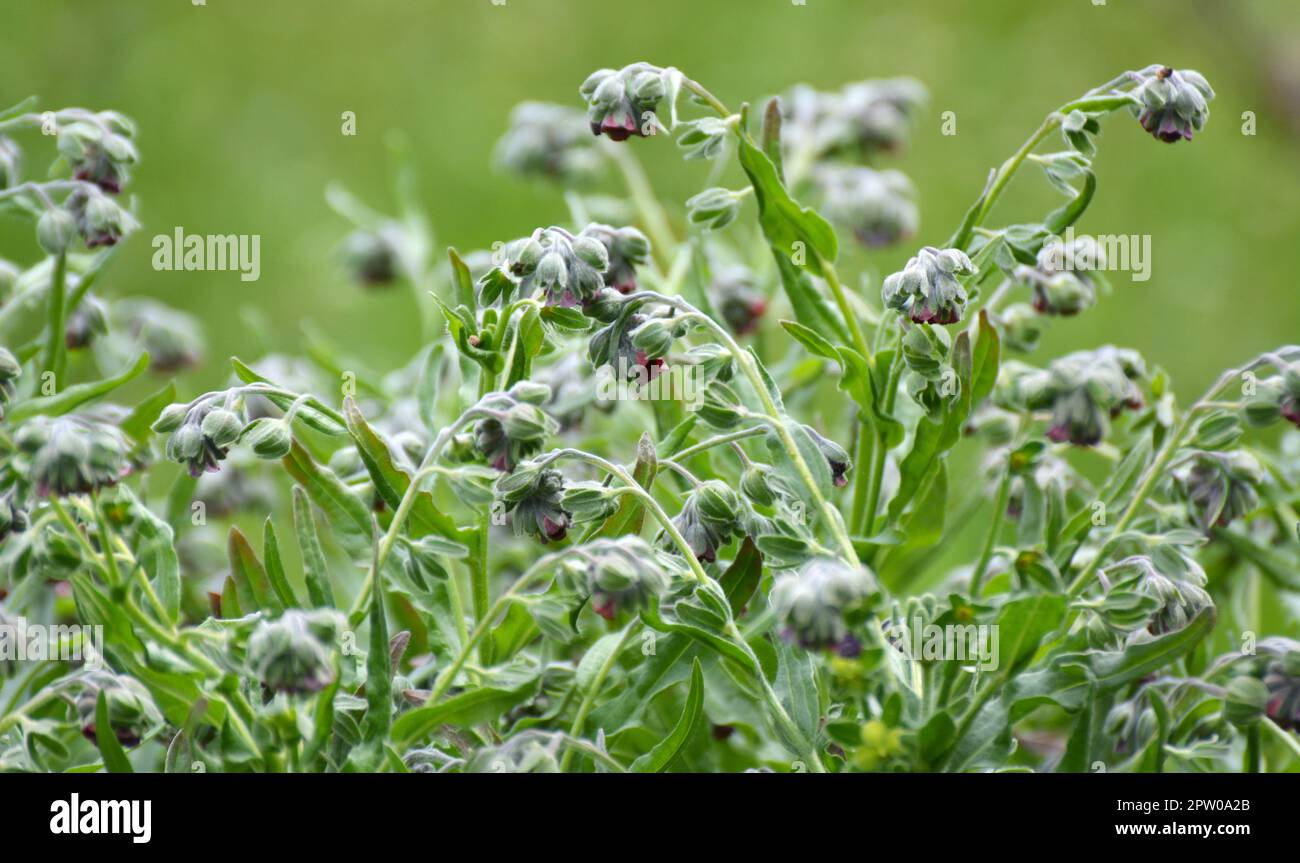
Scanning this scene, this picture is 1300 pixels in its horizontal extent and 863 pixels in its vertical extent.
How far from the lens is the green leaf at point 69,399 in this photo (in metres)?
0.92

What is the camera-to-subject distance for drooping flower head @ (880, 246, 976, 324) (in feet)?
2.58

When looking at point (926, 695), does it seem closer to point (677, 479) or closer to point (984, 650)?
point (984, 650)

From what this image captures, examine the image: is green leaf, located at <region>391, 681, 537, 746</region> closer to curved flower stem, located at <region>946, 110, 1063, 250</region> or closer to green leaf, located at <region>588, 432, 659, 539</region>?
green leaf, located at <region>588, 432, 659, 539</region>

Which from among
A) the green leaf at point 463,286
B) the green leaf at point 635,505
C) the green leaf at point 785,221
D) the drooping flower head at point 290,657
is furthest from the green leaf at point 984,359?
the drooping flower head at point 290,657

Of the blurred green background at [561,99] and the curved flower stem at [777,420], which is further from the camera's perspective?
the blurred green background at [561,99]

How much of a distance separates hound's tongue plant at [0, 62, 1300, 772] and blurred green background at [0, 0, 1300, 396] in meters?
1.58

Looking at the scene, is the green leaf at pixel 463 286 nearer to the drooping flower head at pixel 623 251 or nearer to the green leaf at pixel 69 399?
the drooping flower head at pixel 623 251

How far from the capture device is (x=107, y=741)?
2.41 feet

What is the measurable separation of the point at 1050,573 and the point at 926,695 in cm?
11

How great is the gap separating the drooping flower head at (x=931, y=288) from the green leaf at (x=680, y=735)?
0.79 ft

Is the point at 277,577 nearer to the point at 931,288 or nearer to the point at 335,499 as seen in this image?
the point at 335,499

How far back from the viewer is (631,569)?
70 cm

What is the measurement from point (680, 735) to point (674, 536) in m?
0.12

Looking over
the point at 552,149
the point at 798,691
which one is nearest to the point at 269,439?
the point at 798,691
